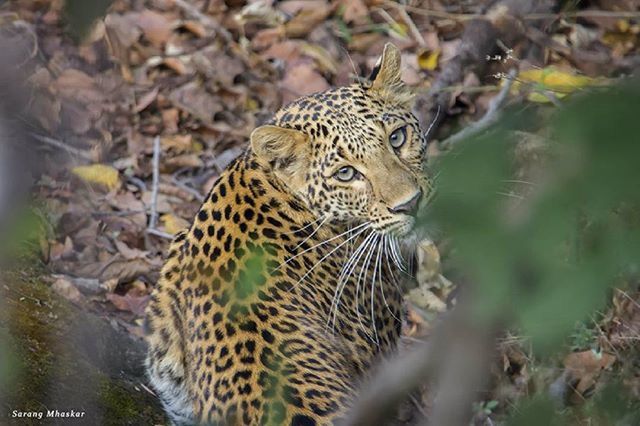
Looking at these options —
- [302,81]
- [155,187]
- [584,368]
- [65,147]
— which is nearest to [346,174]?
[584,368]

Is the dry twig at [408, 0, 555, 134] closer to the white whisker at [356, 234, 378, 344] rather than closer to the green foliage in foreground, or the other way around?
the white whisker at [356, 234, 378, 344]

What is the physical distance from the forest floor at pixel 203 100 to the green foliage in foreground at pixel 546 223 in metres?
3.93

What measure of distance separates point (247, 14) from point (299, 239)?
6.17 m

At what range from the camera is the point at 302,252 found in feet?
20.1

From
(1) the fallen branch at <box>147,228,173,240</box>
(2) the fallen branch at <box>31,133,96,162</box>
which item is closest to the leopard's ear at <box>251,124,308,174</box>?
(2) the fallen branch at <box>31,133,96,162</box>

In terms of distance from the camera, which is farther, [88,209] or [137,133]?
[137,133]

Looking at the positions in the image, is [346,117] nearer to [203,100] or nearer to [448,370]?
[448,370]

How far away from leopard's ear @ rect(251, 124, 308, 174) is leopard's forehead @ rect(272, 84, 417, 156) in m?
0.12

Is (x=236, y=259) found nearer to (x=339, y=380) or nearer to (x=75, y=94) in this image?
(x=339, y=380)

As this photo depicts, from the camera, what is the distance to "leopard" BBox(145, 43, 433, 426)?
5.58m

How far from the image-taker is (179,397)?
238 inches

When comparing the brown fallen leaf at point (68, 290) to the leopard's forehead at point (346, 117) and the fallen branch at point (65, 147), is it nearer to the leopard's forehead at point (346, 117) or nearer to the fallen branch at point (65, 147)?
the fallen branch at point (65, 147)

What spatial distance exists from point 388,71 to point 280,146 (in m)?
0.86

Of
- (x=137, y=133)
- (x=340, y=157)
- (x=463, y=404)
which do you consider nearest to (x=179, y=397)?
(x=340, y=157)
